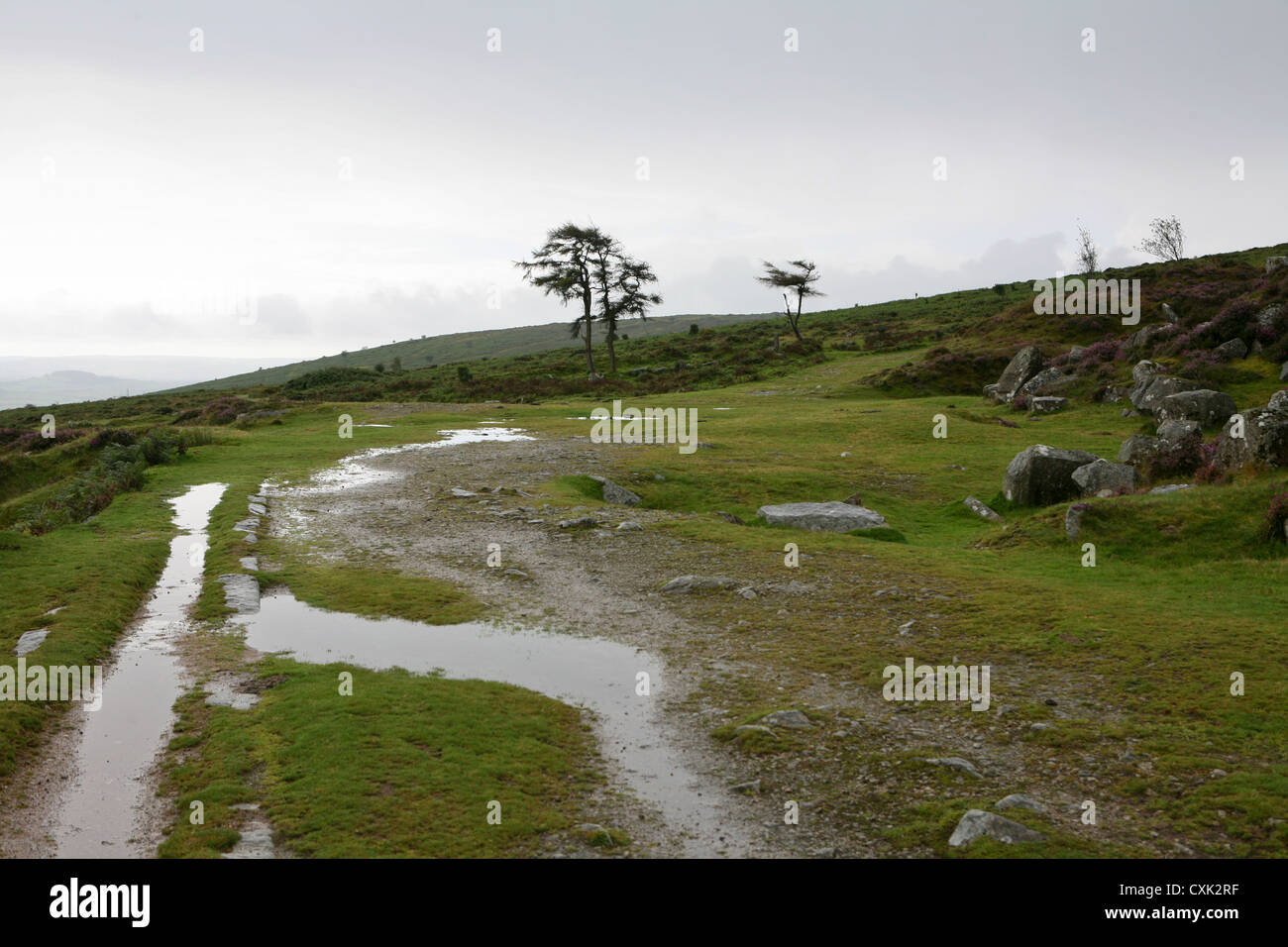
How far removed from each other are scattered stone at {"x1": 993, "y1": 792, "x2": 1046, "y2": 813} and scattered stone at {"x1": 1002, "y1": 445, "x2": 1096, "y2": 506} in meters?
19.4

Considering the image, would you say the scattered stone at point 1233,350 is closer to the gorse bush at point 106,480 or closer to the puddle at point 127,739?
the puddle at point 127,739

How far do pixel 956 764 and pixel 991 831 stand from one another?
2.01 metres

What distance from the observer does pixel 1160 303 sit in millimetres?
68000

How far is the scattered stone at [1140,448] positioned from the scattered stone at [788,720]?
19963mm

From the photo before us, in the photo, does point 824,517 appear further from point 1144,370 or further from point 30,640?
point 1144,370

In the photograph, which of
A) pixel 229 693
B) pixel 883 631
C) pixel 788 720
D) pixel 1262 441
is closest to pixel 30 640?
pixel 229 693

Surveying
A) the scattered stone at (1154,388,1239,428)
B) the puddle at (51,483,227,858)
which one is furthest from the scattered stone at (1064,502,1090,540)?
the puddle at (51,483,227,858)

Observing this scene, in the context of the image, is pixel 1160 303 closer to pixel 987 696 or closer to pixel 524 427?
pixel 524 427

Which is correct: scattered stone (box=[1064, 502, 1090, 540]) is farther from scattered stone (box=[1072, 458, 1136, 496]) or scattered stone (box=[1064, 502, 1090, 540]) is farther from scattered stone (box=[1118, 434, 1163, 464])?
scattered stone (box=[1118, 434, 1163, 464])

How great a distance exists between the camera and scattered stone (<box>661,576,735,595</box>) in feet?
66.5

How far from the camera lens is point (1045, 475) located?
2756 centimetres

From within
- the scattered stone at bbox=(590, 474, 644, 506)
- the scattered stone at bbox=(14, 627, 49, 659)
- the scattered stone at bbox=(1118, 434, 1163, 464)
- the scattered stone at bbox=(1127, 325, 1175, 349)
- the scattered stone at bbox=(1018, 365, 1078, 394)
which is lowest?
the scattered stone at bbox=(14, 627, 49, 659)

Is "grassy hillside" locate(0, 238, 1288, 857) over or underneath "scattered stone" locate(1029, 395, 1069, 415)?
underneath
